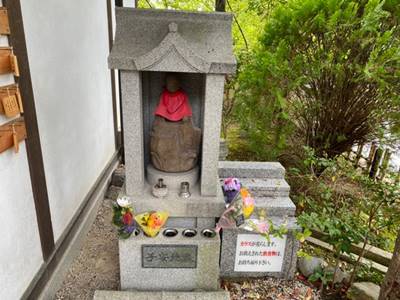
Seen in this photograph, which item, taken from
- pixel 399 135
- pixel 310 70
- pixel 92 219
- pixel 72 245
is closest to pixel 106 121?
pixel 92 219

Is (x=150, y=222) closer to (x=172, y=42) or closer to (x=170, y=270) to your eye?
(x=170, y=270)

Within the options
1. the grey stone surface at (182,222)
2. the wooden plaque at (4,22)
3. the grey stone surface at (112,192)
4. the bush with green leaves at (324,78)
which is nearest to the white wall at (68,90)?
the wooden plaque at (4,22)

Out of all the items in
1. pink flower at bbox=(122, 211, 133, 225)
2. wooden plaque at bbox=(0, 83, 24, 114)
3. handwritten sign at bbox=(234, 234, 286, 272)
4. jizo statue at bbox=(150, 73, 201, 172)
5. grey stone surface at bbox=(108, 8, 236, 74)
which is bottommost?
handwritten sign at bbox=(234, 234, 286, 272)

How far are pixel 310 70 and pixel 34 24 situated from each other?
12.4 feet

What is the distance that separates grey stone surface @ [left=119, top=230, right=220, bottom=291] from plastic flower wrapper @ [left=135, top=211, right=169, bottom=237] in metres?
0.08

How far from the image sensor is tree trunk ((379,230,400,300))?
2453 millimetres

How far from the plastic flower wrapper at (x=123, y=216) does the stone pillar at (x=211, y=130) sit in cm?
82

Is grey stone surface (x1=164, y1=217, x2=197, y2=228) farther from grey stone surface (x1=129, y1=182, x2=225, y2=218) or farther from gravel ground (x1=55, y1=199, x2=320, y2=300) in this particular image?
gravel ground (x1=55, y1=199, x2=320, y2=300)

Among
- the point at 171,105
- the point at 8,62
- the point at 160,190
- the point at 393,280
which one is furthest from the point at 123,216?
the point at 393,280

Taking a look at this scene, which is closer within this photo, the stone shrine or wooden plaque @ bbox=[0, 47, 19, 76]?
wooden plaque @ bbox=[0, 47, 19, 76]

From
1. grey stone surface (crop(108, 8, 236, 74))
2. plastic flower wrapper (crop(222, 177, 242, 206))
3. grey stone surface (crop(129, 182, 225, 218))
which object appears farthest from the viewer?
plastic flower wrapper (crop(222, 177, 242, 206))

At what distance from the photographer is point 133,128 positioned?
9.81ft

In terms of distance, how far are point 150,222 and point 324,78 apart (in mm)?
3566

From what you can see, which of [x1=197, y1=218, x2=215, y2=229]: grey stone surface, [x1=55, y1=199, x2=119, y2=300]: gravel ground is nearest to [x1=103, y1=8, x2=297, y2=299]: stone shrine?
[x1=197, y1=218, x2=215, y2=229]: grey stone surface
